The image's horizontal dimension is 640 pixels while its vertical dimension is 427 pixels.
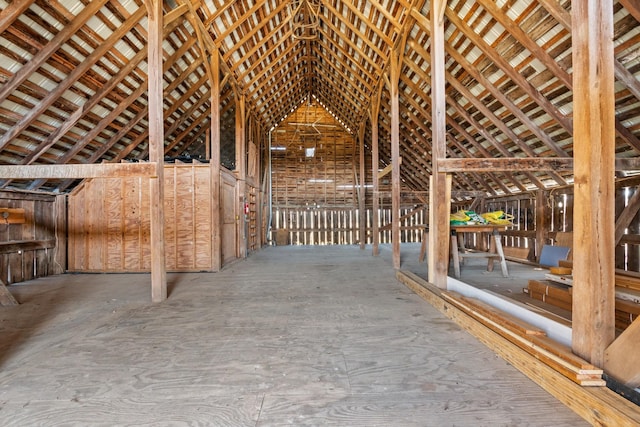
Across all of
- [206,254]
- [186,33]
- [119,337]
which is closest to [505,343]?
[119,337]

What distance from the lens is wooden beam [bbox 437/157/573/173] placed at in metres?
3.94

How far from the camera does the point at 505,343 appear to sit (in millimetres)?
2332

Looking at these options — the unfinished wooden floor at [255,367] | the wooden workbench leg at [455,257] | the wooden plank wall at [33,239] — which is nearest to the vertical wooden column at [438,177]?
the unfinished wooden floor at [255,367]

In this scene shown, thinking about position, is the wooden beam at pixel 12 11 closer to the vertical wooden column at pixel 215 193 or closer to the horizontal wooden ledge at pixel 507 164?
the vertical wooden column at pixel 215 193

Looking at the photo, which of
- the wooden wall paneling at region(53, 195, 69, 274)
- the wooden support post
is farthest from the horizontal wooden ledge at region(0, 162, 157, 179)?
the wooden support post

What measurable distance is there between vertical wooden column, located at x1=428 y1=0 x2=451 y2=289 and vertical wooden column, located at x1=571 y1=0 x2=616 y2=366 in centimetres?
224

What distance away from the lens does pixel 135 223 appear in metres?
6.38

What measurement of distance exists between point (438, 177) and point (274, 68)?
7772mm

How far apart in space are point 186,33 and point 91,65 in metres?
2.02

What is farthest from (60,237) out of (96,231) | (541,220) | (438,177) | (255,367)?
(541,220)

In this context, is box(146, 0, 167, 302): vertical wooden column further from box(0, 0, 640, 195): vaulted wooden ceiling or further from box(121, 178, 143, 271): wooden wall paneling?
box(121, 178, 143, 271): wooden wall paneling

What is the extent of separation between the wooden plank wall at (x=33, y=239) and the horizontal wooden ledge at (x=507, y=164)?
733 centimetres

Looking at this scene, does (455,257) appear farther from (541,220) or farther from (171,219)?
(171,219)

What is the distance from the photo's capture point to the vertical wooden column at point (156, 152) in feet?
13.4
